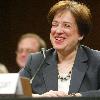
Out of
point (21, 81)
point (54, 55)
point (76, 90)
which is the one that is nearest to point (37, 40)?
point (54, 55)

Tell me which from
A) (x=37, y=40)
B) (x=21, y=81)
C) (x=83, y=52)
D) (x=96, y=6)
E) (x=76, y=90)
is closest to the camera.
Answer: (x=21, y=81)

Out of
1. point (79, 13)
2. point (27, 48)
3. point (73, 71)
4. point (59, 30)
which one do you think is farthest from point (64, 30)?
point (27, 48)

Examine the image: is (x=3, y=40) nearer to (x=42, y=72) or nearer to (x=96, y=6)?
(x=96, y=6)

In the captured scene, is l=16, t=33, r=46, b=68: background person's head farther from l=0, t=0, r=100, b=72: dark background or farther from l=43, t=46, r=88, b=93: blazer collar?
l=0, t=0, r=100, b=72: dark background

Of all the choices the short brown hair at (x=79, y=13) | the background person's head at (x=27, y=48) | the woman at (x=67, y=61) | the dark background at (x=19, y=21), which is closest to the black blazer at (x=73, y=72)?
the woman at (x=67, y=61)

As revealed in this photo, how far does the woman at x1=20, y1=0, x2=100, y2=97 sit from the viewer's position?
2.68 meters

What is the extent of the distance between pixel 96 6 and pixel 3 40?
4.38 feet

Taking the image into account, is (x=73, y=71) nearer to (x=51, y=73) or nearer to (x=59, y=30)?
(x=51, y=73)

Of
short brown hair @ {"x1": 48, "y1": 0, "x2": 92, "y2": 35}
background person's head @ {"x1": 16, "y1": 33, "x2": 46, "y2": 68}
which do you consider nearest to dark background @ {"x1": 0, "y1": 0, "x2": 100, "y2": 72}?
background person's head @ {"x1": 16, "y1": 33, "x2": 46, "y2": 68}

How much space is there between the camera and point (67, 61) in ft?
9.23

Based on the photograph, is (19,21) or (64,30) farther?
(19,21)

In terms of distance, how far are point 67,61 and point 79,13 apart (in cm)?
33

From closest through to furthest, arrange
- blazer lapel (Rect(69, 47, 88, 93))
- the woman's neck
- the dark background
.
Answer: blazer lapel (Rect(69, 47, 88, 93)), the woman's neck, the dark background

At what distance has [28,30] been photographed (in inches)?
227
